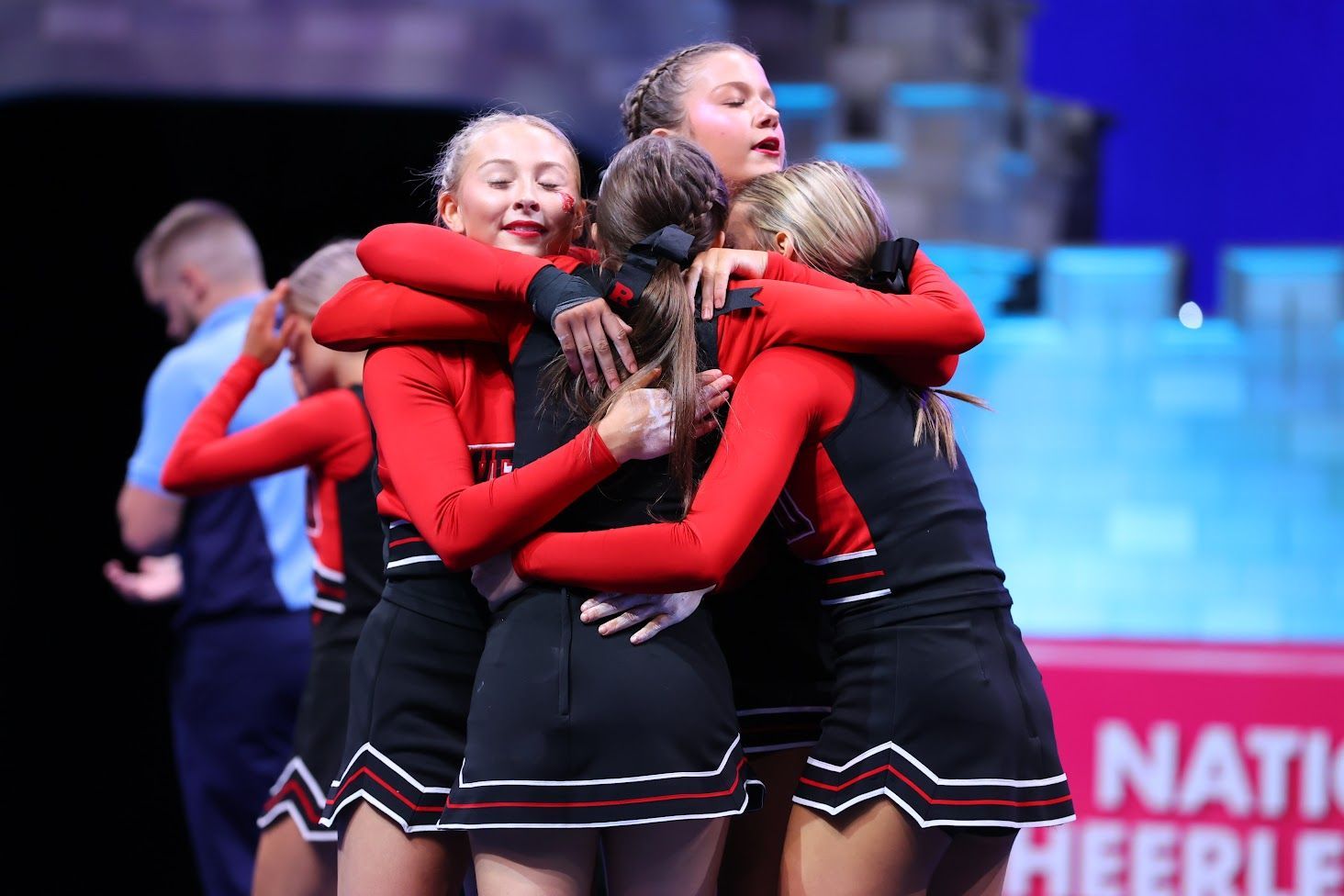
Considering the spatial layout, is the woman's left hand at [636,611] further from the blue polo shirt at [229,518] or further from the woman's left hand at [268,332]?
the blue polo shirt at [229,518]

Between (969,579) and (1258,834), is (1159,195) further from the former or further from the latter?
(969,579)

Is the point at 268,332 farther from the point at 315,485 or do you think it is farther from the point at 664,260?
the point at 664,260

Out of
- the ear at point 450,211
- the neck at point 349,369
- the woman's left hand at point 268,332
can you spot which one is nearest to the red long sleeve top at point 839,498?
the ear at point 450,211

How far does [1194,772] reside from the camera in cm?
346

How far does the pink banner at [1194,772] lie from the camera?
341cm

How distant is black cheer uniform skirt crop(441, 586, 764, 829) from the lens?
165 cm

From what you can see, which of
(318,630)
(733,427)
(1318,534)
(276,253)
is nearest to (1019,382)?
(1318,534)

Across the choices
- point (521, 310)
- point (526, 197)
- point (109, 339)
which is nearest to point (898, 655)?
point (521, 310)

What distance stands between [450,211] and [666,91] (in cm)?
50

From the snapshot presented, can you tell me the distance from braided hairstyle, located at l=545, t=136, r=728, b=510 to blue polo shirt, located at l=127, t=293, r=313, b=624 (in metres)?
1.80

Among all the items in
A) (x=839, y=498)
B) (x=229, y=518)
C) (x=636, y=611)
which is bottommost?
(x=229, y=518)

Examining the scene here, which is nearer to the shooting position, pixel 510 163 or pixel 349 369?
pixel 510 163

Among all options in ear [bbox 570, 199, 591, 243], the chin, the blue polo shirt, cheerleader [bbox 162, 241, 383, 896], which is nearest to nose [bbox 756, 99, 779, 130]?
ear [bbox 570, 199, 591, 243]

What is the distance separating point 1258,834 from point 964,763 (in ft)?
6.31
